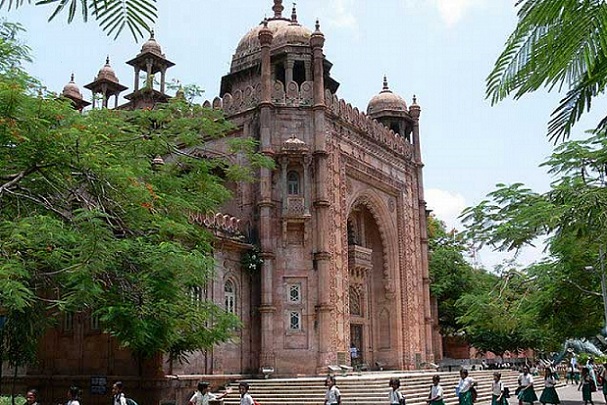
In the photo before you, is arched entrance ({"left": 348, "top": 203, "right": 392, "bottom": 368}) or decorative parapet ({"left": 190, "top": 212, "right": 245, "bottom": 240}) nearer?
decorative parapet ({"left": 190, "top": 212, "right": 245, "bottom": 240})

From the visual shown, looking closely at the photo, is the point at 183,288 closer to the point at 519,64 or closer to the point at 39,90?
the point at 39,90

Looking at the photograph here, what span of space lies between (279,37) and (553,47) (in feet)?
71.4

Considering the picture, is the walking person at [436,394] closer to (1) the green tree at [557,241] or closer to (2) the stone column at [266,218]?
(1) the green tree at [557,241]

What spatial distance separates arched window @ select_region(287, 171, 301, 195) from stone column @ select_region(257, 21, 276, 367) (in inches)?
30.6

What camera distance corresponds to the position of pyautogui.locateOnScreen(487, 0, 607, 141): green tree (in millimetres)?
1998

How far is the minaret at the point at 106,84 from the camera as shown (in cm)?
2675

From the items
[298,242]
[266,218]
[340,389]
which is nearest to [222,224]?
[266,218]

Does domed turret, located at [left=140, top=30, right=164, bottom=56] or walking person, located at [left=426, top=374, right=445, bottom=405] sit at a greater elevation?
domed turret, located at [left=140, top=30, right=164, bottom=56]

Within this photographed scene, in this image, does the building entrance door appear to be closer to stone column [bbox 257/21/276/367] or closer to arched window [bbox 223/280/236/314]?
stone column [bbox 257/21/276/367]

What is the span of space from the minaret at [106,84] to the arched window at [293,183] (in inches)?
351

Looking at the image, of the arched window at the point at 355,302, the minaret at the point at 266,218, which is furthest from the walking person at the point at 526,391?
the arched window at the point at 355,302

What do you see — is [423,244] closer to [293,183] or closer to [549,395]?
[293,183]

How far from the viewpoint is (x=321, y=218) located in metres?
21.0

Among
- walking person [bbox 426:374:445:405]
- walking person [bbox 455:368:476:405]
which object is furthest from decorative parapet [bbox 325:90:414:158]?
walking person [bbox 426:374:445:405]
